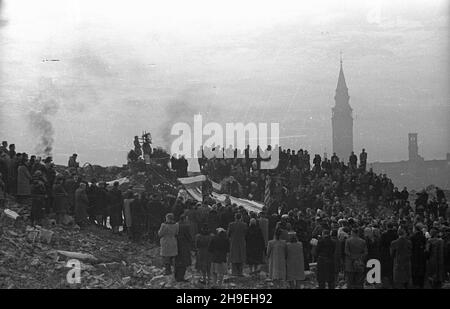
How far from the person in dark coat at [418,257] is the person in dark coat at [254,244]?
3304 millimetres

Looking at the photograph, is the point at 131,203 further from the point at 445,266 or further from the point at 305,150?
the point at 305,150

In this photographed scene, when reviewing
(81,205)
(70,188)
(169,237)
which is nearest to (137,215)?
(81,205)

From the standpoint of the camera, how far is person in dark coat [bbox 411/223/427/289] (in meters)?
11.4

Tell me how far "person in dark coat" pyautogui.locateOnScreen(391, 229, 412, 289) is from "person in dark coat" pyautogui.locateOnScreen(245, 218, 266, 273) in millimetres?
2889

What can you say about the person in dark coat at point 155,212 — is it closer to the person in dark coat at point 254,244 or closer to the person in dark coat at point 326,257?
the person in dark coat at point 254,244

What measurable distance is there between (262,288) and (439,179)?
51154 millimetres

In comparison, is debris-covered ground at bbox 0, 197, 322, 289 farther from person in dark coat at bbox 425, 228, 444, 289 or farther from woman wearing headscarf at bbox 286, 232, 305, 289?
person in dark coat at bbox 425, 228, 444, 289

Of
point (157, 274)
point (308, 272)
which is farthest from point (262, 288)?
point (157, 274)

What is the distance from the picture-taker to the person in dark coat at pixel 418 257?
37.3 ft

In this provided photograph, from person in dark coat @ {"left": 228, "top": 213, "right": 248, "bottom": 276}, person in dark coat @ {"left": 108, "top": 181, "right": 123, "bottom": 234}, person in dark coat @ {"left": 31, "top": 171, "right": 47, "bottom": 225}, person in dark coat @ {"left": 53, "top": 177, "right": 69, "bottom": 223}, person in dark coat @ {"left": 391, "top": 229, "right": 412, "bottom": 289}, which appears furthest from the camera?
person in dark coat @ {"left": 108, "top": 181, "right": 123, "bottom": 234}

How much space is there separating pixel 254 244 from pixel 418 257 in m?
3.59

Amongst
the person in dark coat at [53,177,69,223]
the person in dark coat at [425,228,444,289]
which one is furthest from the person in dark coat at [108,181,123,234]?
the person in dark coat at [425,228,444,289]

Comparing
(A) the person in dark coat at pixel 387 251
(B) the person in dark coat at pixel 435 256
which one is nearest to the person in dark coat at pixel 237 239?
(A) the person in dark coat at pixel 387 251

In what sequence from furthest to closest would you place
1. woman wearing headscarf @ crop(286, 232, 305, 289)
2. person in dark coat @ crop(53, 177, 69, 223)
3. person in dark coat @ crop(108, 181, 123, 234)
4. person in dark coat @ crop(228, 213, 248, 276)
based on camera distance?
person in dark coat @ crop(108, 181, 123, 234)
person in dark coat @ crop(53, 177, 69, 223)
person in dark coat @ crop(228, 213, 248, 276)
woman wearing headscarf @ crop(286, 232, 305, 289)
